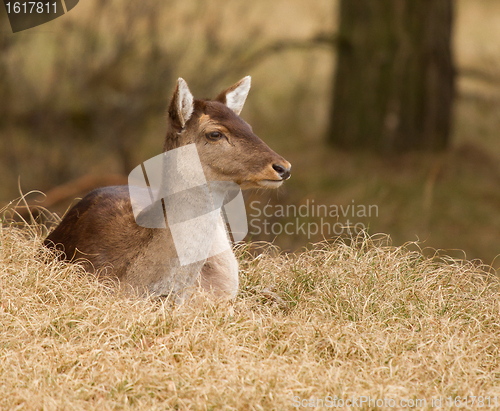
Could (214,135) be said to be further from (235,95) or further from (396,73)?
(396,73)

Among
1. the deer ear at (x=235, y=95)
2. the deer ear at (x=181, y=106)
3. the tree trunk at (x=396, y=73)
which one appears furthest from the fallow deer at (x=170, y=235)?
the tree trunk at (x=396, y=73)

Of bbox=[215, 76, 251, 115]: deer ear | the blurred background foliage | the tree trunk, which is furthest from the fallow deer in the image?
the tree trunk

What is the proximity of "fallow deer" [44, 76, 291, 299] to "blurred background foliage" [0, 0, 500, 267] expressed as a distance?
4.14m

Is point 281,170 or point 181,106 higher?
point 181,106

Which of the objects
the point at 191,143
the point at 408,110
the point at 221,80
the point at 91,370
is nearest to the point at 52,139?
the point at 221,80

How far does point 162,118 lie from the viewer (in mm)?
8867

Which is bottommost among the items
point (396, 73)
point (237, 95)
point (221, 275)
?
point (396, 73)

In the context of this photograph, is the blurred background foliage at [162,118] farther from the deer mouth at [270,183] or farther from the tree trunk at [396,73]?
the deer mouth at [270,183]

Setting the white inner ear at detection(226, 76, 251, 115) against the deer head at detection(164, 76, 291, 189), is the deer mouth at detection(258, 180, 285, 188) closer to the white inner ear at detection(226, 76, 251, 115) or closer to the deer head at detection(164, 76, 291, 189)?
the deer head at detection(164, 76, 291, 189)

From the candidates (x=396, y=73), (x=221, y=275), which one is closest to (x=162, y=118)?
(x=396, y=73)

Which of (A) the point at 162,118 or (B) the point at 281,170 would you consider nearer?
(B) the point at 281,170

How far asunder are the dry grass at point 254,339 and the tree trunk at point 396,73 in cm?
485

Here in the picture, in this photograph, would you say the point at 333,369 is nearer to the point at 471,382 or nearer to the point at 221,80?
the point at 471,382

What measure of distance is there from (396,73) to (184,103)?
5776 millimetres
